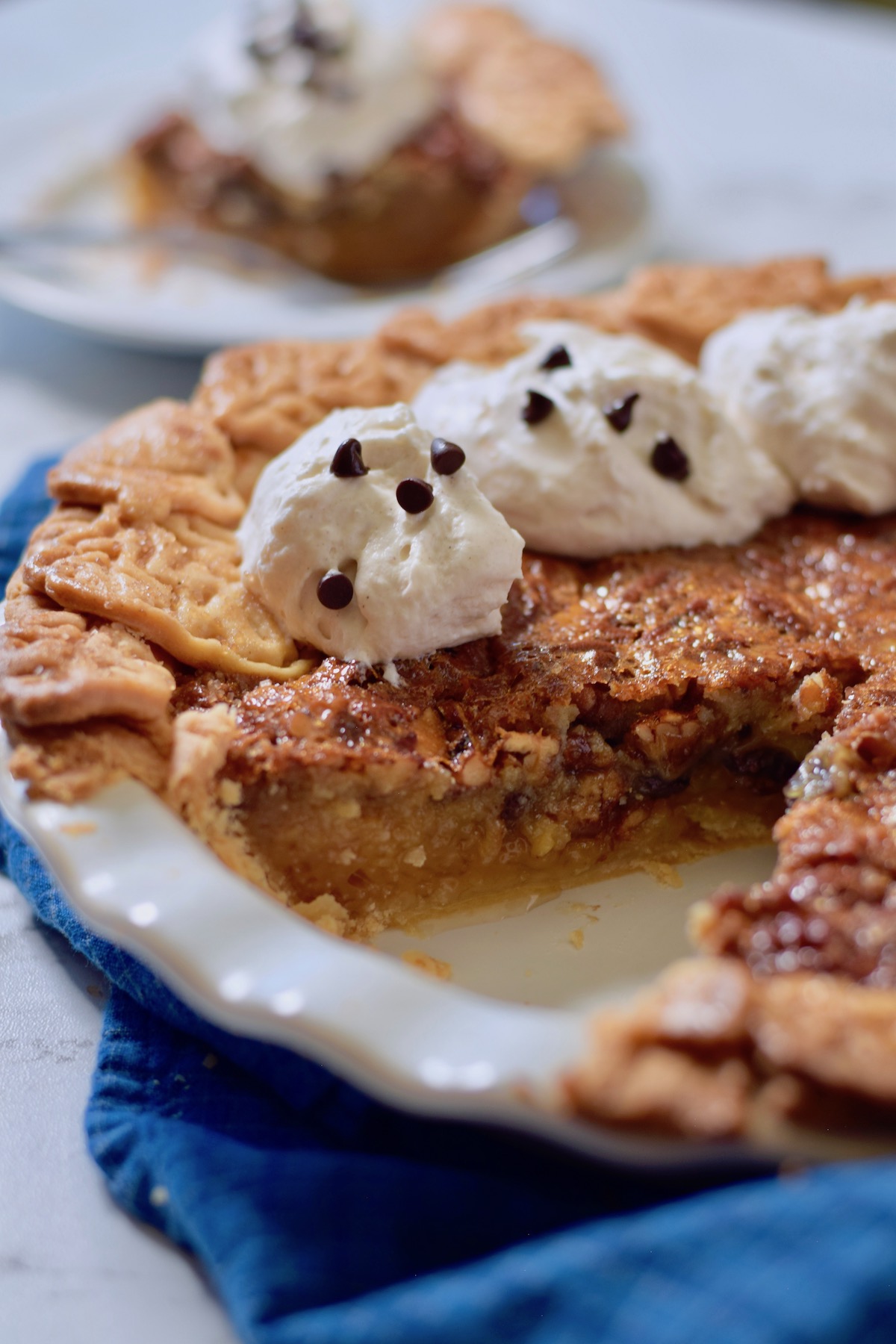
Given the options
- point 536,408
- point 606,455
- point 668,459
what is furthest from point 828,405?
point 536,408

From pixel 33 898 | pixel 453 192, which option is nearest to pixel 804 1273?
pixel 33 898

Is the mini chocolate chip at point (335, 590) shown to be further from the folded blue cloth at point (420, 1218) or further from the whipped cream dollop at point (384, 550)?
the folded blue cloth at point (420, 1218)

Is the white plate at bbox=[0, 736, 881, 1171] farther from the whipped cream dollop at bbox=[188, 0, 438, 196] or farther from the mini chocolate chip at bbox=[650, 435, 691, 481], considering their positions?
the whipped cream dollop at bbox=[188, 0, 438, 196]

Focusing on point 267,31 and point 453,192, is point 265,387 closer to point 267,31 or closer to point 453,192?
point 453,192

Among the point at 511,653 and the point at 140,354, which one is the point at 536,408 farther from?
the point at 140,354

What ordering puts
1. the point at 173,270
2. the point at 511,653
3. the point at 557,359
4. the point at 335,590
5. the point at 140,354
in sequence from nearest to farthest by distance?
the point at 335,590
the point at 511,653
the point at 557,359
the point at 140,354
the point at 173,270

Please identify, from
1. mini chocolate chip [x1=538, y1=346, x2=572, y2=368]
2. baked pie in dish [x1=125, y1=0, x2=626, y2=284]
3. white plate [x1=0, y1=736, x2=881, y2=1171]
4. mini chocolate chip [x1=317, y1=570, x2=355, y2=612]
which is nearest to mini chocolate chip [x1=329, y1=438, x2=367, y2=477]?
mini chocolate chip [x1=317, y1=570, x2=355, y2=612]

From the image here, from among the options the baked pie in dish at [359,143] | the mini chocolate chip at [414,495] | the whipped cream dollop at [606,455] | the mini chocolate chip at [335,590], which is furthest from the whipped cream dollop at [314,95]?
the mini chocolate chip at [335,590]
